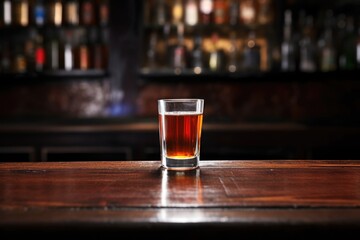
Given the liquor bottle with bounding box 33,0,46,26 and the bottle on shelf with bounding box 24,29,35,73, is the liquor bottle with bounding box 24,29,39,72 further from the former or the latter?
the liquor bottle with bounding box 33,0,46,26

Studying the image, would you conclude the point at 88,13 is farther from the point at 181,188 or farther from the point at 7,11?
the point at 181,188

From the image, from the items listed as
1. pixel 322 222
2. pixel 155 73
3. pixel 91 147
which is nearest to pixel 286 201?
pixel 322 222

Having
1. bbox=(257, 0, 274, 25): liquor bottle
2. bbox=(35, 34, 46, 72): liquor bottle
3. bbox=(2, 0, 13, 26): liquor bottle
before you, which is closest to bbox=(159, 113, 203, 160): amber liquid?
bbox=(257, 0, 274, 25): liquor bottle

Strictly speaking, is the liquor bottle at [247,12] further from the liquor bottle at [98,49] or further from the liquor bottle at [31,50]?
the liquor bottle at [31,50]

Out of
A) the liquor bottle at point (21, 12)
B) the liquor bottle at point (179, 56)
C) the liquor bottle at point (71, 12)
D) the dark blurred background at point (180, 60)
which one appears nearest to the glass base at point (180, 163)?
the dark blurred background at point (180, 60)

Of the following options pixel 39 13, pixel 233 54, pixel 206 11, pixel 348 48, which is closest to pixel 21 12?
pixel 39 13
